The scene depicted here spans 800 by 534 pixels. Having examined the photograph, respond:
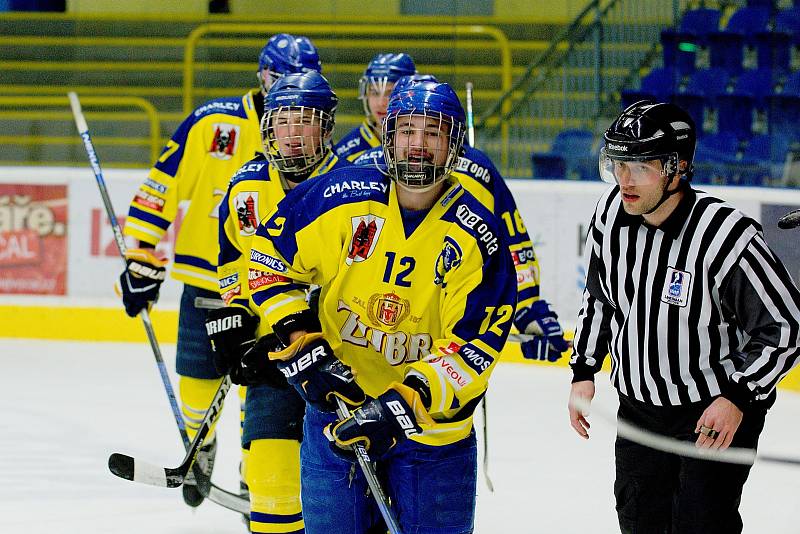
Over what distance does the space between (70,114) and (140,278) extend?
3732 mm

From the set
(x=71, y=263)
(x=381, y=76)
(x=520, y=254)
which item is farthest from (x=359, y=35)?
(x=520, y=254)

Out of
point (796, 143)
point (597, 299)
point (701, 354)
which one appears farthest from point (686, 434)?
point (796, 143)

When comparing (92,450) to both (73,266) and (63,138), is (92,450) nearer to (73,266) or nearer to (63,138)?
(73,266)

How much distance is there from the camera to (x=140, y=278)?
12.8ft

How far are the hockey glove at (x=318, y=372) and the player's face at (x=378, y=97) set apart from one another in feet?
6.60

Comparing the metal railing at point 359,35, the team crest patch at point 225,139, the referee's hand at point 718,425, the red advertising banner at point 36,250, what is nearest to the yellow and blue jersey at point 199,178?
the team crest patch at point 225,139

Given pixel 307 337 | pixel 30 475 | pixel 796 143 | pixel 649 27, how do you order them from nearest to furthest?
pixel 307 337, pixel 30 475, pixel 796 143, pixel 649 27

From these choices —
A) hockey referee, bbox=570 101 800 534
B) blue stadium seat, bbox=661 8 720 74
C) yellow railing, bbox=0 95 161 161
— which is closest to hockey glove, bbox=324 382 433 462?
hockey referee, bbox=570 101 800 534

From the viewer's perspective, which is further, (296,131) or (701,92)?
(701,92)

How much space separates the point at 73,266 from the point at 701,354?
16.8ft

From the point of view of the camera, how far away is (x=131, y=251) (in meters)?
3.88

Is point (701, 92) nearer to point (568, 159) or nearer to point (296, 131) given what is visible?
point (568, 159)

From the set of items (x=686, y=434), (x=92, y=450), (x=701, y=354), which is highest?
(x=701, y=354)

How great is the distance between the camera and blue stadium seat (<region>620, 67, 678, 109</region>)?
6906 mm
